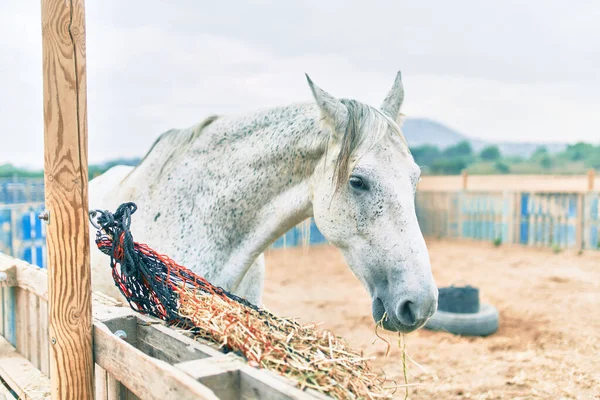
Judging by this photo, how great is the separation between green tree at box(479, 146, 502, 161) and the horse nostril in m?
57.9

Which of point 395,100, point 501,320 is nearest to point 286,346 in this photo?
point 395,100

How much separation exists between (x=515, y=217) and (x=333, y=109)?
11.0 metres

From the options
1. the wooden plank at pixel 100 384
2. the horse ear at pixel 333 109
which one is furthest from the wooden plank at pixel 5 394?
the horse ear at pixel 333 109

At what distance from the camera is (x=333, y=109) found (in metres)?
2.12

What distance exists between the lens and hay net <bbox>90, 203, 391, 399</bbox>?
1.27m

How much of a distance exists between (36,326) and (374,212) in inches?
75.3

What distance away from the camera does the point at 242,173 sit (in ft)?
8.15

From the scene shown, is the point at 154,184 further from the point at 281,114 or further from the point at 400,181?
the point at 400,181

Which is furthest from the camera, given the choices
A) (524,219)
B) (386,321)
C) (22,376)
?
(524,219)

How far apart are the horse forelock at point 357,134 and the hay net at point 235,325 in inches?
29.1

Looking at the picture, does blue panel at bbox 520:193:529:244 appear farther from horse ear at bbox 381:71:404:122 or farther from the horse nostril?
the horse nostril

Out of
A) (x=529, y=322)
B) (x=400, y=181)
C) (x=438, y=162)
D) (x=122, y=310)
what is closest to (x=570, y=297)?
(x=529, y=322)

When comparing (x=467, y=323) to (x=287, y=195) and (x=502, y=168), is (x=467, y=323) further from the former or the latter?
(x=502, y=168)

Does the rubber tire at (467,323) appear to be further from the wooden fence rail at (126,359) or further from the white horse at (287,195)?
the wooden fence rail at (126,359)
